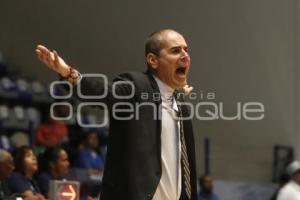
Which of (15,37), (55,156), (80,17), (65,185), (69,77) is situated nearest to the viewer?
(69,77)

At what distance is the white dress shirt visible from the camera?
2.53 meters

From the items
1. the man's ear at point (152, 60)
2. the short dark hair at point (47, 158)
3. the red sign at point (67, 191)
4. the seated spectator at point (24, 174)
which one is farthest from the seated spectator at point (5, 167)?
the man's ear at point (152, 60)

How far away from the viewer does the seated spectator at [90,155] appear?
23.0ft

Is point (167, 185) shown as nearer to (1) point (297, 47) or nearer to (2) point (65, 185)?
(2) point (65, 185)

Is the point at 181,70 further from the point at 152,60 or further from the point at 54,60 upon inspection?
the point at 54,60

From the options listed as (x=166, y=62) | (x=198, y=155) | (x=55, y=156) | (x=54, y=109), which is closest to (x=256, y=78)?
(x=198, y=155)

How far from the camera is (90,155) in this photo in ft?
23.7

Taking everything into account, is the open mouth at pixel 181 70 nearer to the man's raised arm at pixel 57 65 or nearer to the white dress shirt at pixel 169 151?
the white dress shirt at pixel 169 151

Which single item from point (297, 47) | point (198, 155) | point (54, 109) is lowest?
point (198, 155)

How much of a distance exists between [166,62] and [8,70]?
21.4 feet

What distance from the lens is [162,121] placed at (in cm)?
257

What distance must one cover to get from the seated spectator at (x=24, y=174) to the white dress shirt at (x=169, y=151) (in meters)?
2.46

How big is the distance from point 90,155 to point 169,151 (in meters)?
4.72

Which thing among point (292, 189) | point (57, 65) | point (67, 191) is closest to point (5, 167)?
point (67, 191)
